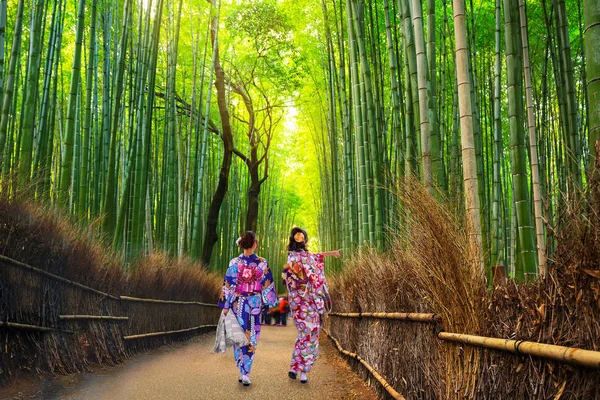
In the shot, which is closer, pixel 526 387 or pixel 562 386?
pixel 562 386

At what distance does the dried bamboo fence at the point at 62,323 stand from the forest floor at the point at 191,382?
0.41 feet

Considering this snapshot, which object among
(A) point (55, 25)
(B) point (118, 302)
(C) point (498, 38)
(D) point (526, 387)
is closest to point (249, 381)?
(B) point (118, 302)

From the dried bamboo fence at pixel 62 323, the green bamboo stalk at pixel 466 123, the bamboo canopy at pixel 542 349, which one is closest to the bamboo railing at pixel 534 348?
the bamboo canopy at pixel 542 349

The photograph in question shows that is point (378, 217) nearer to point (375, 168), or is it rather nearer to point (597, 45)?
point (375, 168)

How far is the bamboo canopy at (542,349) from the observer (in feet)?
4.18

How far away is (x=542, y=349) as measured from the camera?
1.49 meters

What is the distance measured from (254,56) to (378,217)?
8.82 metres

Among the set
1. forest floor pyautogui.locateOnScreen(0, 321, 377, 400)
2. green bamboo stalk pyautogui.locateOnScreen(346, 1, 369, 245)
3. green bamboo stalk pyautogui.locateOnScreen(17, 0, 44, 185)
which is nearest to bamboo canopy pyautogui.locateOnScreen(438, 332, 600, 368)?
forest floor pyautogui.locateOnScreen(0, 321, 377, 400)

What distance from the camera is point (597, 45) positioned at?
2.10m

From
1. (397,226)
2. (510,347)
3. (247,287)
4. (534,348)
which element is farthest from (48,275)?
(534,348)

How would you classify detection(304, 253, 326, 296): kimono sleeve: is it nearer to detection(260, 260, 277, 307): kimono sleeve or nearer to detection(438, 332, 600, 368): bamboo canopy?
detection(260, 260, 277, 307): kimono sleeve

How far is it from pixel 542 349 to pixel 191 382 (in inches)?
122

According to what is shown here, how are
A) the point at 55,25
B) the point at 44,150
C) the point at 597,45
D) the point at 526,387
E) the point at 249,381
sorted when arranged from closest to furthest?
the point at 526,387 < the point at 597,45 < the point at 249,381 < the point at 44,150 < the point at 55,25

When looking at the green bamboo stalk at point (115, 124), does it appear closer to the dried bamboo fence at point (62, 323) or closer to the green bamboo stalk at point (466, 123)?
the dried bamboo fence at point (62, 323)
